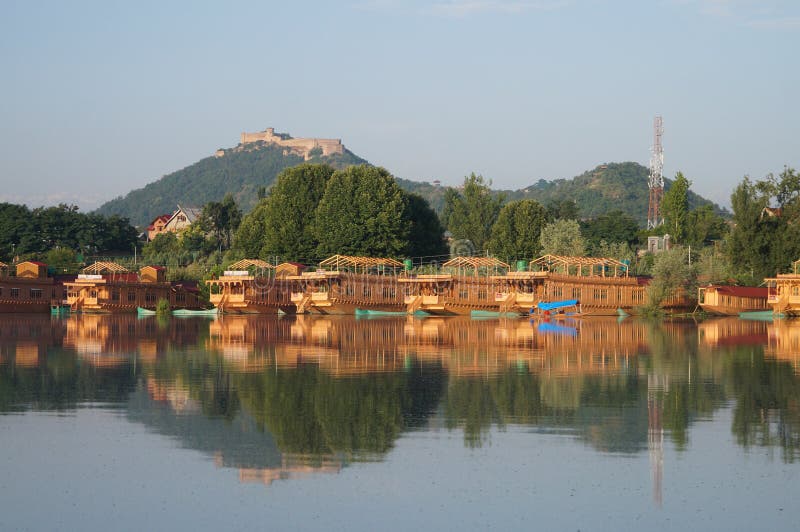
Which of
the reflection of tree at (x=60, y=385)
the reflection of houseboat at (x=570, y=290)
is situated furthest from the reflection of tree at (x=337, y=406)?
the reflection of houseboat at (x=570, y=290)

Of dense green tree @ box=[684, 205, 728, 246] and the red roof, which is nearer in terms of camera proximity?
the red roof

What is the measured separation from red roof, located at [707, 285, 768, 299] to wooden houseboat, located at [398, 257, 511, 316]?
16987 mm

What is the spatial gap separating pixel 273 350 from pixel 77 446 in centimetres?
2105

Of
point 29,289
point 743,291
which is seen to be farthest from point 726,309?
point 29,289

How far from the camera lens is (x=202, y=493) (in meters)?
15.2

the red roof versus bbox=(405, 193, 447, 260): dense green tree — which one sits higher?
bbox=(405, 193, 447, 260): dense green tree

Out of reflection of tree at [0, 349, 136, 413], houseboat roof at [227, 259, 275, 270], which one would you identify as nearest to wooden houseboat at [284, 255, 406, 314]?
houseboat roof at [227, 259, 275, 270]

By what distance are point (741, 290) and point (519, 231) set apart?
2877cm

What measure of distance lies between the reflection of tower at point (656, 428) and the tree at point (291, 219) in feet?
226

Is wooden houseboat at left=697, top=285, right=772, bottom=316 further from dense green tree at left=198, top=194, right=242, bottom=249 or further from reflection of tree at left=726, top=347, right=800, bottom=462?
dense green tree at left=198, top=194, right=242, bottom=249

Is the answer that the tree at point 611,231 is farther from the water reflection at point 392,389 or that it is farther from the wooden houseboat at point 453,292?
the water reflection at point 392,389

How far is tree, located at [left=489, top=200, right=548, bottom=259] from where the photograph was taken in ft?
349

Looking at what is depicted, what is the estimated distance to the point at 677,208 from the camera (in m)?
124

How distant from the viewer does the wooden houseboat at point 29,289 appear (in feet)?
292
